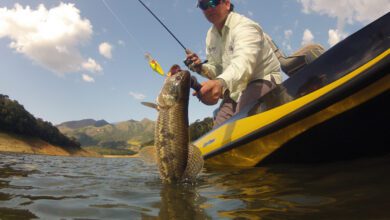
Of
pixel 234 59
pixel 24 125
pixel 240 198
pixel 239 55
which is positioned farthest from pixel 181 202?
pixel 24 125

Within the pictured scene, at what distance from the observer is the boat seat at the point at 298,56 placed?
6285mm

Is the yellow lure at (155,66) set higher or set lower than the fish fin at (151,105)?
higher

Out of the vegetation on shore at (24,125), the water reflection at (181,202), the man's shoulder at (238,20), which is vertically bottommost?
the water reflection at (181,202)

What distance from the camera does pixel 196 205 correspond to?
309cm

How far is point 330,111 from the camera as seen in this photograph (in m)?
4.34

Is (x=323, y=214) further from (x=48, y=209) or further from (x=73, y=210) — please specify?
(x=48, y=209)

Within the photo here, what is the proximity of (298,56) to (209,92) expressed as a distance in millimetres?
2992

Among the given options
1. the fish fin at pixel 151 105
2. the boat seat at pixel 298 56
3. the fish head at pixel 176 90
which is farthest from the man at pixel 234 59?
the fish fin at pixel 151 105

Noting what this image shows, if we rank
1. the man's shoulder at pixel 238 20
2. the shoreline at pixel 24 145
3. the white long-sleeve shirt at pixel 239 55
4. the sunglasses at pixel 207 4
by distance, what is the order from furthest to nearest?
1. the shoreline at pixel 24 145
2. the sunglasses at pixel 207 4
3. the man's shoulder at pixel 238 20
4. the white long-sleeve shirt at pixel 239 55

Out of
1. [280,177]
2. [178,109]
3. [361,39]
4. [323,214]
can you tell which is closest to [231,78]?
[178,109]

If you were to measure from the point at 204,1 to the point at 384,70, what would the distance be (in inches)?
153

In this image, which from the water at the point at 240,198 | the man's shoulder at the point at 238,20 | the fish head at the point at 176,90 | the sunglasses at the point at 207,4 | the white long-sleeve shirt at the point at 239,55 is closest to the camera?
the water at the point at 240,198

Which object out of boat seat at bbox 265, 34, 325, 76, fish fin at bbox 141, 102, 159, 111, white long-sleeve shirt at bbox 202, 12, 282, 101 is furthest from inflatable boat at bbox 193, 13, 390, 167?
fish fin at bbox 141, 102, 159, 111

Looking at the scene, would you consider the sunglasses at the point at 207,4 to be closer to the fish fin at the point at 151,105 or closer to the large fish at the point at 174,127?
the large fish at the point at 174,127
